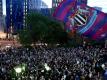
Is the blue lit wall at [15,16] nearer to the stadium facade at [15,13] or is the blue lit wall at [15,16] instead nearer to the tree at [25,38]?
the stadium facade at [15,13]

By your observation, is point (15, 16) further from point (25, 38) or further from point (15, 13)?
point (25, 38)

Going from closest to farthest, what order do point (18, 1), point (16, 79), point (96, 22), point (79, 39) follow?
point (16, 79)
point (96, 22)
point (79, 39)
point (18, 1)

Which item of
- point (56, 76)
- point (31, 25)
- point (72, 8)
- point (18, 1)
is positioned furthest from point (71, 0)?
point (18, 1)

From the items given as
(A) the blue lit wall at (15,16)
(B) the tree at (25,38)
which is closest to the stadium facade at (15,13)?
(A) the blue lit wall at (15,16)

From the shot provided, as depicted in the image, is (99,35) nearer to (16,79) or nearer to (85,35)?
(85,35)

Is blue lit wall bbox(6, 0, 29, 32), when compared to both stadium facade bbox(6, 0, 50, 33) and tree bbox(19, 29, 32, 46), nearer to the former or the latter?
stadium facade bbox(6, 0, 50, 33)

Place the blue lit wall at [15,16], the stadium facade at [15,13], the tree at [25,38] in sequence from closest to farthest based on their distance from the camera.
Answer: the tree at [25,38], the stadium facade at [15,13], the blue lit wall at [15,16]

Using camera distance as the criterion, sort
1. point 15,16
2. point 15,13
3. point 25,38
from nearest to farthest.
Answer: point 25,38 → point 15,16 → point 15,13

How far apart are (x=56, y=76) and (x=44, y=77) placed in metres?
0.80

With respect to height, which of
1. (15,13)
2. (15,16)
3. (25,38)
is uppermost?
Answer: (25,38)

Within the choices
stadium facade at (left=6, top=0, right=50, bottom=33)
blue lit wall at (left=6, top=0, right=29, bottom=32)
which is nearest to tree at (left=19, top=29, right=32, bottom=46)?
stadium facade at (left=6, top=0, right=50, bottom=33)

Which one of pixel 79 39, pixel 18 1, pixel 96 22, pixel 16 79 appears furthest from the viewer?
pixel 18 1

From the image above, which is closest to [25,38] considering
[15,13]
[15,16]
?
[15,16]

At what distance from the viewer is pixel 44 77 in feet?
73.2
